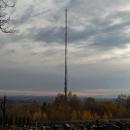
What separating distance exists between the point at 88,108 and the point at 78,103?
14.5 ft

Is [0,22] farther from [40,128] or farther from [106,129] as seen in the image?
[40,128]

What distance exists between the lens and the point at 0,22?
10.9 metres

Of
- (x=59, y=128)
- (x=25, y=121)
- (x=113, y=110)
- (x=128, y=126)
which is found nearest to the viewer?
(x=128, y=126)

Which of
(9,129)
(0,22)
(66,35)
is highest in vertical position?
(66,35)

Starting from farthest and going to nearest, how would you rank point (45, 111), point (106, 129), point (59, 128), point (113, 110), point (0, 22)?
1. point (113, 110)
2. point (45, 111)
3. point (59, 128)
4. point (106, 129)
5. point (0, 22)

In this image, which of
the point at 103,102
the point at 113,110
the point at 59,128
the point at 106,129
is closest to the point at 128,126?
the point at 106,129

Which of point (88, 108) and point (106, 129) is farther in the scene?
point (88, 108)

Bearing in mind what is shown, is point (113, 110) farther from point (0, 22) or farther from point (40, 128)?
point (0, 22)

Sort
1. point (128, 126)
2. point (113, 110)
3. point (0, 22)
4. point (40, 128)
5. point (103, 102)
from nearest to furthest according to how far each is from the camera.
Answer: point (0, 22), point (128, 126), point (40, 128), point (113, 110), point (103, 102)

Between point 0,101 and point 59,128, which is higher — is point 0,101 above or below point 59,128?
above

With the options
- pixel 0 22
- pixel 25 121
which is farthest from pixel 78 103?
pixel 0 22

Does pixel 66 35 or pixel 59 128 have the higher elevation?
pixel 66 35

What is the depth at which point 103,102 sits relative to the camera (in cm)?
10481

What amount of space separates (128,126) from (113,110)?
7537 centimetres
